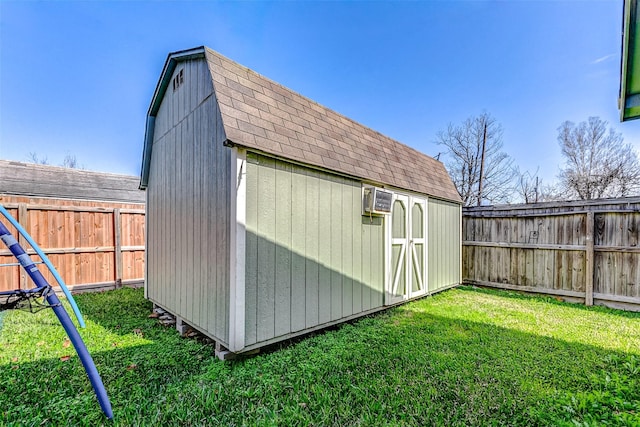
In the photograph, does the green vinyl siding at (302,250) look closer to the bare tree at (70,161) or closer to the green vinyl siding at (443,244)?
the green vinyl siding at (443,244)

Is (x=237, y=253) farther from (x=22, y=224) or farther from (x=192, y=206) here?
(x=22, y=224)

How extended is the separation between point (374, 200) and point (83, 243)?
20.3ft

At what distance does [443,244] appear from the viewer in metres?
5.78

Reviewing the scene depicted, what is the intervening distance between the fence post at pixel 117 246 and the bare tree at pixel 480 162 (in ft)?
47.0

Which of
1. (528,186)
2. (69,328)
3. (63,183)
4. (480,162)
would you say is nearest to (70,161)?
(63,183)

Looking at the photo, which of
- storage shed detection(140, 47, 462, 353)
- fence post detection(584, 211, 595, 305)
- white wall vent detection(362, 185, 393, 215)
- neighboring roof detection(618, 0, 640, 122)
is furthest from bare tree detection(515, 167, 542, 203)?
neighboring roof detection(618, 0, 640, 122)

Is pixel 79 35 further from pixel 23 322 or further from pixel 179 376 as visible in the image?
pixel 179 376

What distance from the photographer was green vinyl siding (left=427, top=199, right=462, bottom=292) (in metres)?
5.42

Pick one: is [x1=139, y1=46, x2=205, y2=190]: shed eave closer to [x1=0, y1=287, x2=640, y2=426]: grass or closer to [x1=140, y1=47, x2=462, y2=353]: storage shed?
[x1=140, y1=47, x2=462, y2=353]: storage shed

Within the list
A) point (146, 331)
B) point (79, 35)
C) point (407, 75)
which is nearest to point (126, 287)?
point (146, 331)

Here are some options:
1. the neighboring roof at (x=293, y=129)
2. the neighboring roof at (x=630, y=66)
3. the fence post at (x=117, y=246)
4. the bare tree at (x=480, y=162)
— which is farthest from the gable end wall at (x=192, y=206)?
the bare tree at (x=480, y=162)

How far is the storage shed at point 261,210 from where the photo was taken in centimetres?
262

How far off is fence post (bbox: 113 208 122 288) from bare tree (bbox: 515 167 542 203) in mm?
17219

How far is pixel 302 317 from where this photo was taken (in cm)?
306
